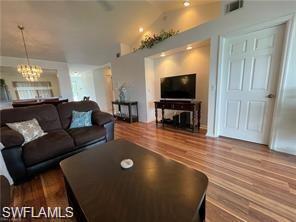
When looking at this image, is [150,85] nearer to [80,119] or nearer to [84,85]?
[80,119]

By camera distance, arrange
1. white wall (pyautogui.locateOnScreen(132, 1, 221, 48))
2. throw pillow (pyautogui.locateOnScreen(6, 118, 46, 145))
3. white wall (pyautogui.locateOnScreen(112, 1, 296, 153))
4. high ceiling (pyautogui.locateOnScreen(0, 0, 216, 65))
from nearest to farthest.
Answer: throw pillow (pyautogui.locateOnScreen(6, 118, 46, 145)), white wall (pyautogui.locateOnScreen(112, 1, 296, 153)), high ceiling (pyautogui.locateOnScreen(0, 0, 216, 65)), white wall (pyautogui.locateOnScreen(132, 1, 221, 48))

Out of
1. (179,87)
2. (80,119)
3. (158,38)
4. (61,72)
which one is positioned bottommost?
(80,119)

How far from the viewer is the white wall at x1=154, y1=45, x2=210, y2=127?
11.0ft

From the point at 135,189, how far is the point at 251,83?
269 cm

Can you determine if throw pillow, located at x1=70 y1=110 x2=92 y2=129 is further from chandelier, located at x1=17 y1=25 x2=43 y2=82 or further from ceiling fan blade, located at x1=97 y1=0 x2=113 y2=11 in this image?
ceiling fan blade, located at x1=97 y1=0 x2=113 y2=11

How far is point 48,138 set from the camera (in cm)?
197

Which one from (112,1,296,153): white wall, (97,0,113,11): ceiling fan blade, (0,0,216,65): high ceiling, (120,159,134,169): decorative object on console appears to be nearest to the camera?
(120,159,134,169): decorative object on console

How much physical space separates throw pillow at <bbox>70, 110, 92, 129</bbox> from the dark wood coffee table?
49.9 inches

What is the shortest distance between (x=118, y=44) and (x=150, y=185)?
521 cm

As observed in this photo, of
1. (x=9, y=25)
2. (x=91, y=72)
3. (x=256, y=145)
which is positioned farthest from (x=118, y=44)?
(x=256, y=145)

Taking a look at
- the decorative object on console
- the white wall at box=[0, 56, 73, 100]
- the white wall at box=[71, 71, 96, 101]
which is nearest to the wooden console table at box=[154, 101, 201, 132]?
the decorative object on console

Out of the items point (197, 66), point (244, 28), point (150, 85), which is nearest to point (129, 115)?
point (150, 85)

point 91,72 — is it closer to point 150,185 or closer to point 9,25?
point 9,25

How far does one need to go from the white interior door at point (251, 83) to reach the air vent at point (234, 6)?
0.48m
